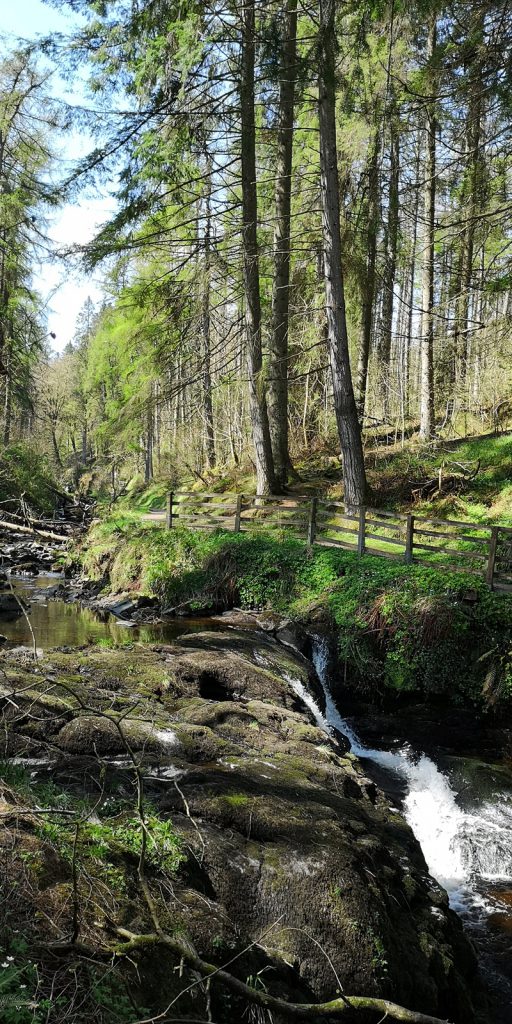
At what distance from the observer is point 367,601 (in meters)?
10.1

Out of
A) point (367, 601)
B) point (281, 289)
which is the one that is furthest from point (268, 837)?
point (281, 289)

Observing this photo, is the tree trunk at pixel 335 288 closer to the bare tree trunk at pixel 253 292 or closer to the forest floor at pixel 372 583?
the bare tree trunk at pixel 253 292

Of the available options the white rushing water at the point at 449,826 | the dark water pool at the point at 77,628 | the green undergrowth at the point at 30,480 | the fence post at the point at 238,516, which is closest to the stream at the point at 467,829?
the white rushing water at the point at 449,826

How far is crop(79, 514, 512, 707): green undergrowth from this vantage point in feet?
30.1

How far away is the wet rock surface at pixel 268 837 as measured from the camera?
3670 millimetres

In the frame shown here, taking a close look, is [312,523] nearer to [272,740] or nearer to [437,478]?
[437,478]

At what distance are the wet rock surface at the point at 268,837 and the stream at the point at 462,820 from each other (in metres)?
0.63

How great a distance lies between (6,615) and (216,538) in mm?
4277

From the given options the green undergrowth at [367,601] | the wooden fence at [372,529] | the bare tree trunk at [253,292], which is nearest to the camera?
the green undergrowth at [367,601]

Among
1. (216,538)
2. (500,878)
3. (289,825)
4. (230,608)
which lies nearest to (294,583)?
(230,608)

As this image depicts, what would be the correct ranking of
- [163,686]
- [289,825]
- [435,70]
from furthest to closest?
[435,70], [163,686], [289,825]

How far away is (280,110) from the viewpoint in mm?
13859

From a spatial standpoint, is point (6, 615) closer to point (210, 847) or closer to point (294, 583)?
point (294, 583)

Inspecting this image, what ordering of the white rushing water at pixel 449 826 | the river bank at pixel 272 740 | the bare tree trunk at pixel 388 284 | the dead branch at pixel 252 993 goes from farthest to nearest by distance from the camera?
1. the bare tree trunk at pixel 388 284
2. the white rushing water at pixel 449 826
3. the river bank at pixel 272 740
4. the dead branch at pixel 252 993
